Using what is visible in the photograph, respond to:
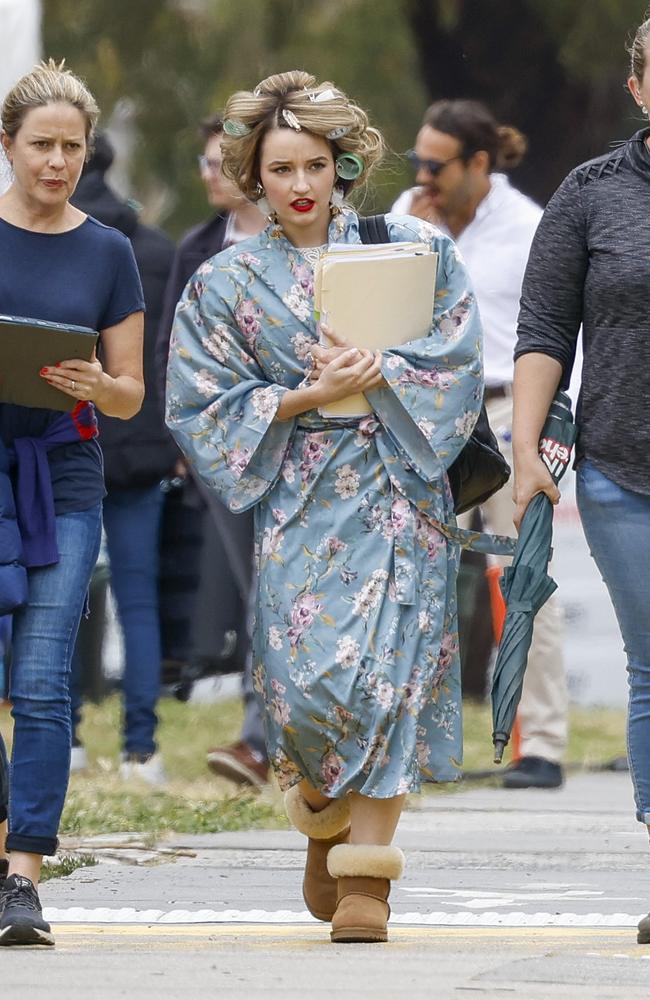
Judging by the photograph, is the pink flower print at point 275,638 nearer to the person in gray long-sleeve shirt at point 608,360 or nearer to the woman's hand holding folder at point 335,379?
the woman's hand holding folder at point 335,379

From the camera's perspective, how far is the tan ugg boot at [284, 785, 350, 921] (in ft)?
17.8

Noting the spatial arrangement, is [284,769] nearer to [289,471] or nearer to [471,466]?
[289,471]

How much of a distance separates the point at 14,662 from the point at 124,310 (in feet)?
2.68

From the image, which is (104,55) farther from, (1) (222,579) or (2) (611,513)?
(2) (611,513)

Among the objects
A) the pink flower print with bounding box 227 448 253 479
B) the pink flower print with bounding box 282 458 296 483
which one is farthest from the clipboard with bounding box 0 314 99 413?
the pink flower print with bounding box 282 458 296 483

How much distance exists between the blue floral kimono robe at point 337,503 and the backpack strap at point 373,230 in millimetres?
28

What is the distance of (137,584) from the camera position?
8539 millimetres

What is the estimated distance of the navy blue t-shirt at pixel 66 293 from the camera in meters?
5.17

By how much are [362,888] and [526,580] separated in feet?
2.50

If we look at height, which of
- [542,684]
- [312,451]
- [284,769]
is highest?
[312,451]

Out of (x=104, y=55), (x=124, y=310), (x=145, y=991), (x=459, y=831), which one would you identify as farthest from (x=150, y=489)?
(x=104, y=55)

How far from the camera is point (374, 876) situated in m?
5.18

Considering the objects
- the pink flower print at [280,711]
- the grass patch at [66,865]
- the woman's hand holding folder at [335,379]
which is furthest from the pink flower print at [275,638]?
the grass patch at [66,865]

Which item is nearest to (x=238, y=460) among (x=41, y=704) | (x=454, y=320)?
(x=454, y=320)
